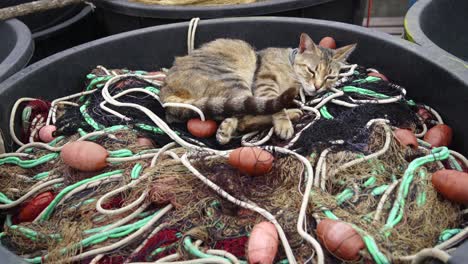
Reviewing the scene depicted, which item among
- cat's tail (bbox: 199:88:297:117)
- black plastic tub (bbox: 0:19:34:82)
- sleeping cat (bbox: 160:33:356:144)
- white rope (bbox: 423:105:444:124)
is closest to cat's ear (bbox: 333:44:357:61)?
sleeping cat (bbox: 160:33:356:144)

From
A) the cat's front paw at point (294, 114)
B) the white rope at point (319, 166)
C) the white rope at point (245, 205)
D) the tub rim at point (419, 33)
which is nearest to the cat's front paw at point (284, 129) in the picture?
the cat's front paw at point (294, 114)

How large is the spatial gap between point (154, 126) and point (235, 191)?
605 mm

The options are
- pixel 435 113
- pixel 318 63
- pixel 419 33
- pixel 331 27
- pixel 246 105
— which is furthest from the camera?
pixel 331 27

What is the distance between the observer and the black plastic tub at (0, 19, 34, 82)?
1840 mm

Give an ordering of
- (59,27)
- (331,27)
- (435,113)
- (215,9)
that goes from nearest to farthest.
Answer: (435,113)
(331,27)
(215,9)
(59,27)

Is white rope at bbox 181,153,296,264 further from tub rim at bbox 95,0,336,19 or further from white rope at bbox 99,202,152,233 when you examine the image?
tub rim at bbox 95,0,336,19

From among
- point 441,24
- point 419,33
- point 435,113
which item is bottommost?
point 435,113

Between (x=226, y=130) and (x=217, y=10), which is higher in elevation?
(x=217, y=10)

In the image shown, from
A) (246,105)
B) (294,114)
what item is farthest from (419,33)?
(246,105)

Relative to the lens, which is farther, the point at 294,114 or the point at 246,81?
the point at 246,81

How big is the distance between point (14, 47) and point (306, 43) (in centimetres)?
161

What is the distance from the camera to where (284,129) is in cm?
164

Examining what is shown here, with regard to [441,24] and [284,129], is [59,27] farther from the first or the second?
[441,24]

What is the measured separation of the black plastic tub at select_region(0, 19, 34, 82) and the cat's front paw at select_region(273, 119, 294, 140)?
1307 mm
